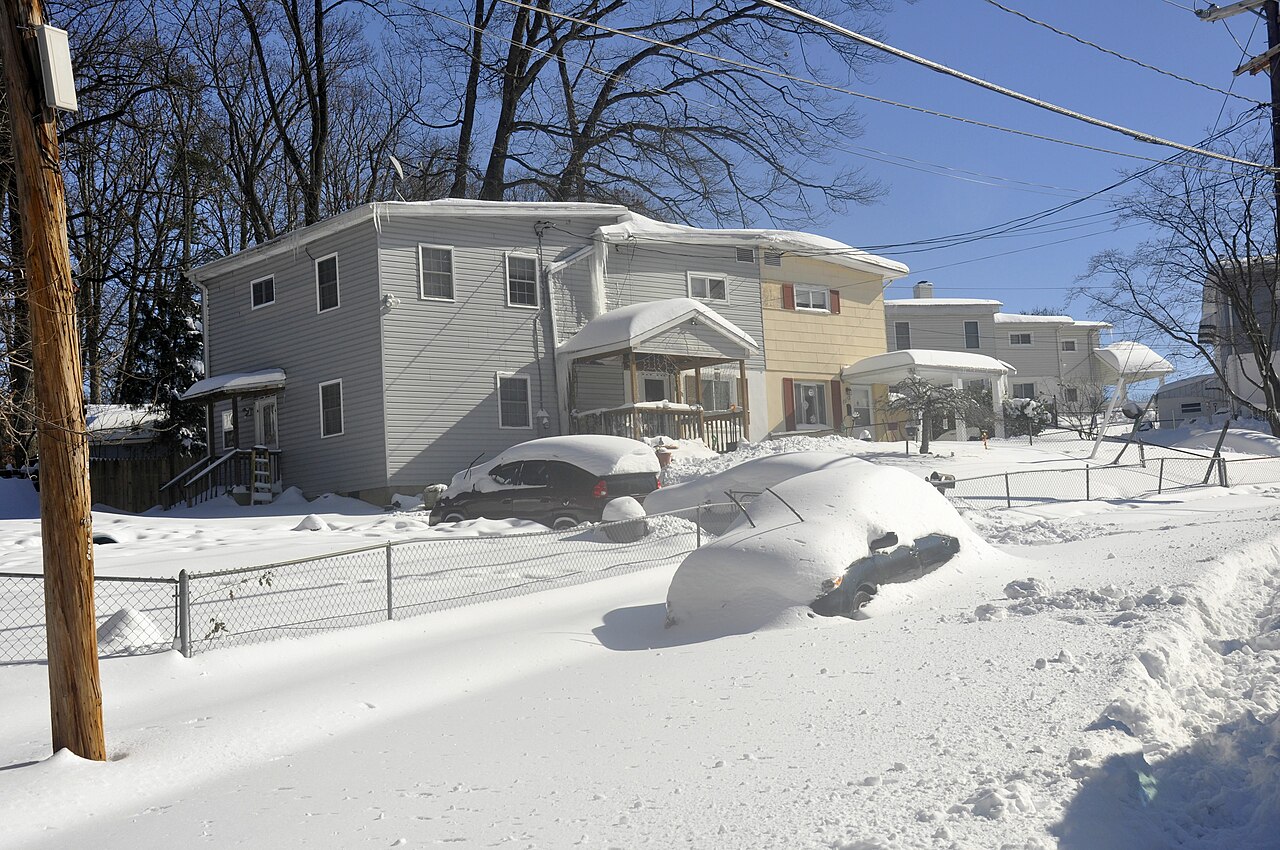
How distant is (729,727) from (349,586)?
742 cm

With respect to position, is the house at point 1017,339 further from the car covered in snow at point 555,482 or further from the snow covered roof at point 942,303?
the car covered in snow at point 555,482

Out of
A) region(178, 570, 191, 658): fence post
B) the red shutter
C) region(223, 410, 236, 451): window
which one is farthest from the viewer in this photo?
the red shutter

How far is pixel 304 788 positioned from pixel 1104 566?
873 cm

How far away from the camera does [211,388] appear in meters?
26.4

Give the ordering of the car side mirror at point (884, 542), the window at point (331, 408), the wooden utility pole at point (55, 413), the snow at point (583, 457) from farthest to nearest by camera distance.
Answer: the window at point (331, 408) < the snow at point (583, 457) < the car side mirror at point (884, 542) < the wooden utility pole at point (55, 413)

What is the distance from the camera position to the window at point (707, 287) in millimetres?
28872

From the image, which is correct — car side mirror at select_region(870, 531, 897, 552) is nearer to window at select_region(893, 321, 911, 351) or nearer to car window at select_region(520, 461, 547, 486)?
car window at select_region(520, 461, 547, 486)

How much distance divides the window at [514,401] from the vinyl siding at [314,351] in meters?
2.93

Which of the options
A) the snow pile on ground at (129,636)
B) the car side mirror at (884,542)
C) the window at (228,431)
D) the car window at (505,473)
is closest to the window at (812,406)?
the car window at (505,473)

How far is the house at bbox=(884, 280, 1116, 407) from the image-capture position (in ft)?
153

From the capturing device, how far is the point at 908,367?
3056 cm

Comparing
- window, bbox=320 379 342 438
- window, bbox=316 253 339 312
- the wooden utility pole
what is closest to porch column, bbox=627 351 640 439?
window, bbox=320 379 342 438

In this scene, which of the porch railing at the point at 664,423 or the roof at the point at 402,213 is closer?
the roof at the point at 402,213

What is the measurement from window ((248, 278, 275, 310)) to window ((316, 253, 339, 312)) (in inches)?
85.2
